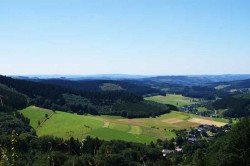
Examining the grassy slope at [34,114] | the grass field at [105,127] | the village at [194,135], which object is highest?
the grassy slope at [34,114]

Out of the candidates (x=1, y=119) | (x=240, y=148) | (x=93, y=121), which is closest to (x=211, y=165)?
(x=240, y=148)

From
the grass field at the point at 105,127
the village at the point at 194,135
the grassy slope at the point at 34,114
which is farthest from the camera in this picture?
the grassy slope at the point at 34,114

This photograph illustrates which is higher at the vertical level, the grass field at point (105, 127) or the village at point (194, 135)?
the grass field at point (105, 127)

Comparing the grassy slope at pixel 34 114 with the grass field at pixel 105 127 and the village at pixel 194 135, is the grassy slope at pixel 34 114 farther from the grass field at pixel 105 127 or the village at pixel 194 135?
the village at pixel 194 135

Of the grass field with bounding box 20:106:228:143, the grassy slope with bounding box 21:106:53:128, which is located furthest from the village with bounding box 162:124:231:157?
the grassy slope with bounding box 21:106:53:128

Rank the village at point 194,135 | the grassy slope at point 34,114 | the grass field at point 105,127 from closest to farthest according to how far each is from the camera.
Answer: the village at point 194,135
the grass field at point 105,127
the grassy slope at point 34,114

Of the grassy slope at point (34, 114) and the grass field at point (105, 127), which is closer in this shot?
the grass field at point (105, 127)

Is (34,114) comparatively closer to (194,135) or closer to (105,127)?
(105,127)

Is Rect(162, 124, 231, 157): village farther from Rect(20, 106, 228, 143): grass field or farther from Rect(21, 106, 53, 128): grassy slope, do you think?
Rect(21, 106, 53, 128): grassy slope

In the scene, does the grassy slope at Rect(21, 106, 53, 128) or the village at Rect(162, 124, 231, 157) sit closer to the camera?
the village at Rect(162, 124, 231, 157)

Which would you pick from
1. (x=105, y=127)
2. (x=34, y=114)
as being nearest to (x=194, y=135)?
(x=105, y=127)

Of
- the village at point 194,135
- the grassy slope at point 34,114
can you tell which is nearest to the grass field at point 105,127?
the grassy slope at point 34,114
